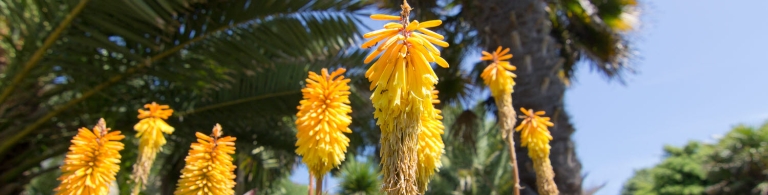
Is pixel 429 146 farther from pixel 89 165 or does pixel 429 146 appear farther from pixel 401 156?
pixel 89 165

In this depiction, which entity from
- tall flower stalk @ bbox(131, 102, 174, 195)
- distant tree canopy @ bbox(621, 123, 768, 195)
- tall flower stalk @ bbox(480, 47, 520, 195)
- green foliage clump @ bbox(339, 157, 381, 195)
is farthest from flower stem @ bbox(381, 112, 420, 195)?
distant tree canopy @ bbox(621, 123, 768, 195)

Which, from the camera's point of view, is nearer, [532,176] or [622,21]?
[532,176]

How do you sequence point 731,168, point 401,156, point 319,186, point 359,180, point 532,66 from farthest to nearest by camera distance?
point 731,168
point 359,180
point 532,66
point 319,186
point 401,156

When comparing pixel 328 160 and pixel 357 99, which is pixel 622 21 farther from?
pixel 328 160

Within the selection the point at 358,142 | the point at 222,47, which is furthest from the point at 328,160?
the point at 358,142

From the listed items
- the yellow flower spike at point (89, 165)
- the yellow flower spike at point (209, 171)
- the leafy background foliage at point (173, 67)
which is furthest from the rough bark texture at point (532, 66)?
the yellow flower spike at point (89, 165)

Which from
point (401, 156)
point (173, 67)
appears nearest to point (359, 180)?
point (173, 67)

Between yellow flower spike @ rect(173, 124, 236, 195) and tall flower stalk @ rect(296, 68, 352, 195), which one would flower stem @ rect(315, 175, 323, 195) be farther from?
yellow flower spike @ rect(173, 124, 236, 195)
